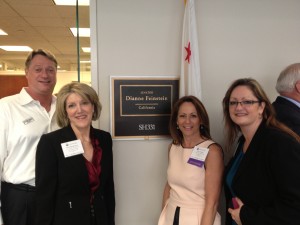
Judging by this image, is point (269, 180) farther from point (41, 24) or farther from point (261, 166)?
point (41, 24)

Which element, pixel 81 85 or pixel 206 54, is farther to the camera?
pixel 206 54

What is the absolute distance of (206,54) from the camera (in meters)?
2.08

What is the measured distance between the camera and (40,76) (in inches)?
68.9

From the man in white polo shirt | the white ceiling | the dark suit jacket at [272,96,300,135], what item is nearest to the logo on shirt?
the man in white polo shirt

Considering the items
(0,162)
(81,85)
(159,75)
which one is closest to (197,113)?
(159,75)

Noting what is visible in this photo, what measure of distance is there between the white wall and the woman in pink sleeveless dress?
36 cm

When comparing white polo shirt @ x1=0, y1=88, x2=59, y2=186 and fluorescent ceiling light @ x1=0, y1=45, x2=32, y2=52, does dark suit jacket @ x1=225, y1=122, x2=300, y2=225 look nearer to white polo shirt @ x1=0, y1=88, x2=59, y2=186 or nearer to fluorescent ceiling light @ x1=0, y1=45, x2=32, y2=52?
white polo shirt @ x1=0, y1=88, x2=59, y2=186

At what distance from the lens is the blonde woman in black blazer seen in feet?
4.76

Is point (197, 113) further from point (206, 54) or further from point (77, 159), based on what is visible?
point (77, 159)

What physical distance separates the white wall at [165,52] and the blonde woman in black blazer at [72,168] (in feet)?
1.37

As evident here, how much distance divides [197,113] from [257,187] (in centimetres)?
61

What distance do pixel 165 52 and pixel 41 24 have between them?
3911 millimetres

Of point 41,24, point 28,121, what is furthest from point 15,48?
point 28,121

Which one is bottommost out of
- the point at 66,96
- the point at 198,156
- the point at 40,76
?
the point at 198,156
